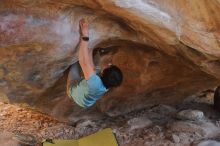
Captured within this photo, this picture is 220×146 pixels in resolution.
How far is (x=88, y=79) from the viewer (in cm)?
272

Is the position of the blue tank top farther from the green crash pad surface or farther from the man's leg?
the green crash pad surface

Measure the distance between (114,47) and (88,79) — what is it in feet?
2.47

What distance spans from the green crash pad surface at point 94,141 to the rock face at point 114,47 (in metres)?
0.30

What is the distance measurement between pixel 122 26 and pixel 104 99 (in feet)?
3.30

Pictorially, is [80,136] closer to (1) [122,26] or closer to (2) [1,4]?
(1) [122,26]

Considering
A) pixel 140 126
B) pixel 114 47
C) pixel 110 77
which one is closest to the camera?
pixel 110 77

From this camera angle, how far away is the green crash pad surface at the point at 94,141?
3545 mm

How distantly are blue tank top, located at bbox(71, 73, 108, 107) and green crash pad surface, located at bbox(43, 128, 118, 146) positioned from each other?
769 millimetres

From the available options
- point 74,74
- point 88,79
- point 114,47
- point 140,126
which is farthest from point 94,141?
point 88,79

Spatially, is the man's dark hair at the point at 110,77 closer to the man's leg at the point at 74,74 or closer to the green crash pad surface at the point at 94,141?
the man's leg at the point at 74,74

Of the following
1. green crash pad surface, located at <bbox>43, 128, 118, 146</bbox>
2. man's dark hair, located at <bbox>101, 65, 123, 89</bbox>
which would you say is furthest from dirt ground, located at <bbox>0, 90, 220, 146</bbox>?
man's dark hair, located at <bbox>101, 65, 123, 89</bbox>

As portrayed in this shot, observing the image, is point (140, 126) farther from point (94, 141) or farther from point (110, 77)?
point (110, 77)

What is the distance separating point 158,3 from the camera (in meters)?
2.54

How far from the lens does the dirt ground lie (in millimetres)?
3518
